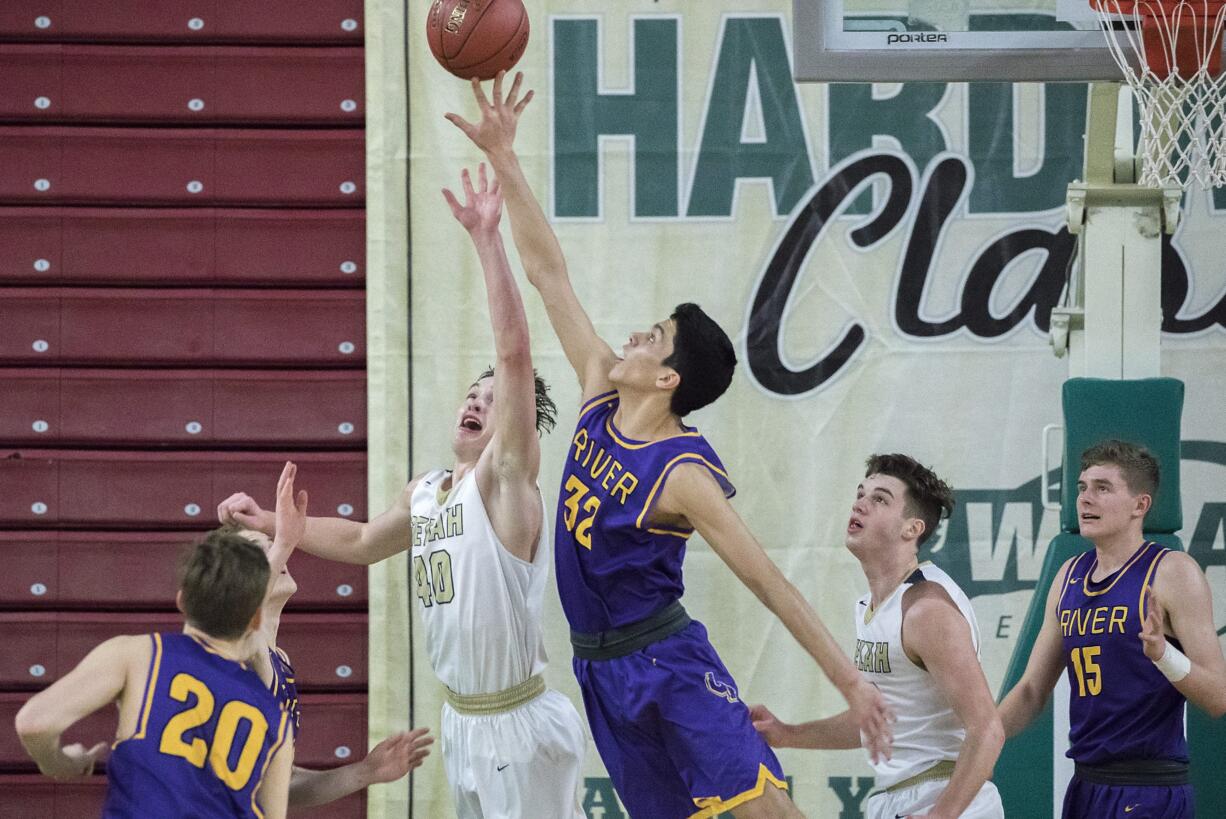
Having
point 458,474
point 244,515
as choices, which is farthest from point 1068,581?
point 244,515

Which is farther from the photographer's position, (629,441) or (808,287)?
(808,287)

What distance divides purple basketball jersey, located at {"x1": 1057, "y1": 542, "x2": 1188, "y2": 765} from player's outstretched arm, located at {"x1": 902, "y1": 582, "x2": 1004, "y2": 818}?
546 mm

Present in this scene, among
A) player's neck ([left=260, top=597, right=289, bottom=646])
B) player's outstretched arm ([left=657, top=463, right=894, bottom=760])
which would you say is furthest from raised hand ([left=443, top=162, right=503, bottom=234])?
player's neck ([left=260, top=597, right=289, bottom=646])

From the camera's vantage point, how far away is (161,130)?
673cm

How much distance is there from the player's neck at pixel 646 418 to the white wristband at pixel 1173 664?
1.50 metres

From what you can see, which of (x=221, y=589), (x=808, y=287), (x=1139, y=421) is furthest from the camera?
(x=808, y=287)

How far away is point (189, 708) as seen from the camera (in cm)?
313

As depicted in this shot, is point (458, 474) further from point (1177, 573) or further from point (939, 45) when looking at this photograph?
point (1177, 573)

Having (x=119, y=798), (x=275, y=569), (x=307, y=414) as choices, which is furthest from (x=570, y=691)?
(x=119, y=798)

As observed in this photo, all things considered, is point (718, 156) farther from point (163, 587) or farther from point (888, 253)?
point (163, 587)

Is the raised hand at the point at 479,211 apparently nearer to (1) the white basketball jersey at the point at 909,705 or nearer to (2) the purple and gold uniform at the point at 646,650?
(2) the purple and gold uniform at the point at 646,650

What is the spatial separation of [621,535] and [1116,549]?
1641 mm

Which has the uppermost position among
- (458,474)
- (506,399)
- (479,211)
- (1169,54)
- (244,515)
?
(1169,54)

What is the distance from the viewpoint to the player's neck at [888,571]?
4594 millimetres
